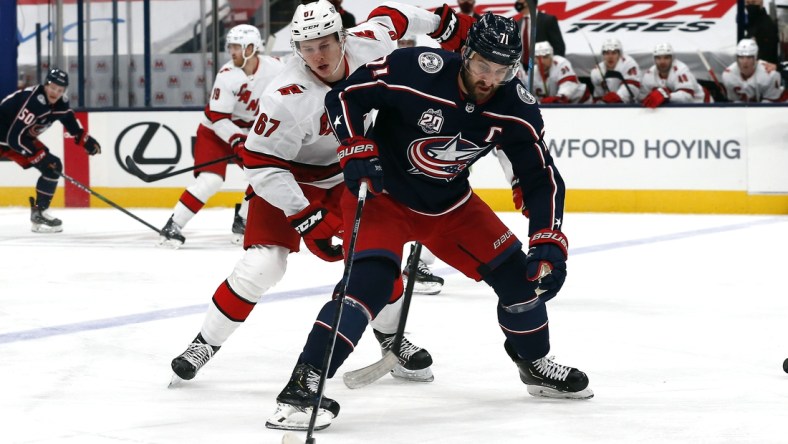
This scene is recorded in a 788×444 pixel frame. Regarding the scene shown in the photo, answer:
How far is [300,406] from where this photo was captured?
2564 mm

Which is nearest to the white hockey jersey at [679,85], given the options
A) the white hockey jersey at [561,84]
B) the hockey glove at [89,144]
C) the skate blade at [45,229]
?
the white hockey jersey at [561,84]

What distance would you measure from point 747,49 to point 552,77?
156 cm

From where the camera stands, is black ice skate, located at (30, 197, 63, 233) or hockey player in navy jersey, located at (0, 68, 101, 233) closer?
black ice skate, located at (30, 197, 63, 233)

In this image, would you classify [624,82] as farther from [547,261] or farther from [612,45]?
[547,261]

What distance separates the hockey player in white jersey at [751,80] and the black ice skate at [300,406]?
23.0 feet

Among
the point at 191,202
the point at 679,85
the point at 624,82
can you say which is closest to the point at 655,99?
the point at 679,85

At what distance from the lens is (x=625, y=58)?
9609 millimetres

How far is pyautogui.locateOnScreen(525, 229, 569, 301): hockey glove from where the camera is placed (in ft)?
8.94

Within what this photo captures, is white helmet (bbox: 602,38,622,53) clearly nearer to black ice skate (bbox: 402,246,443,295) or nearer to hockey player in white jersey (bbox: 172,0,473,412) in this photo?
black ice skate (bbox: 402,246,443,295)

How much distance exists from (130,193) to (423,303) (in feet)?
19.0

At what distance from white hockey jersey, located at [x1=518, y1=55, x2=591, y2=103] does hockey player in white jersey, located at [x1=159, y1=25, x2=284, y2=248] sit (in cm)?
294

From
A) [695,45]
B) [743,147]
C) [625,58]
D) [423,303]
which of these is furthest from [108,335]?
[695,45]

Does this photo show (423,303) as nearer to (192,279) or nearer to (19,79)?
(192,279)

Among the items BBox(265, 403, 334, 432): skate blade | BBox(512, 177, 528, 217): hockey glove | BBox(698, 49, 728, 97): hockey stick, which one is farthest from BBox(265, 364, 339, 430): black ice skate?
BBox(698, 49, 728, 97): hockey stick
